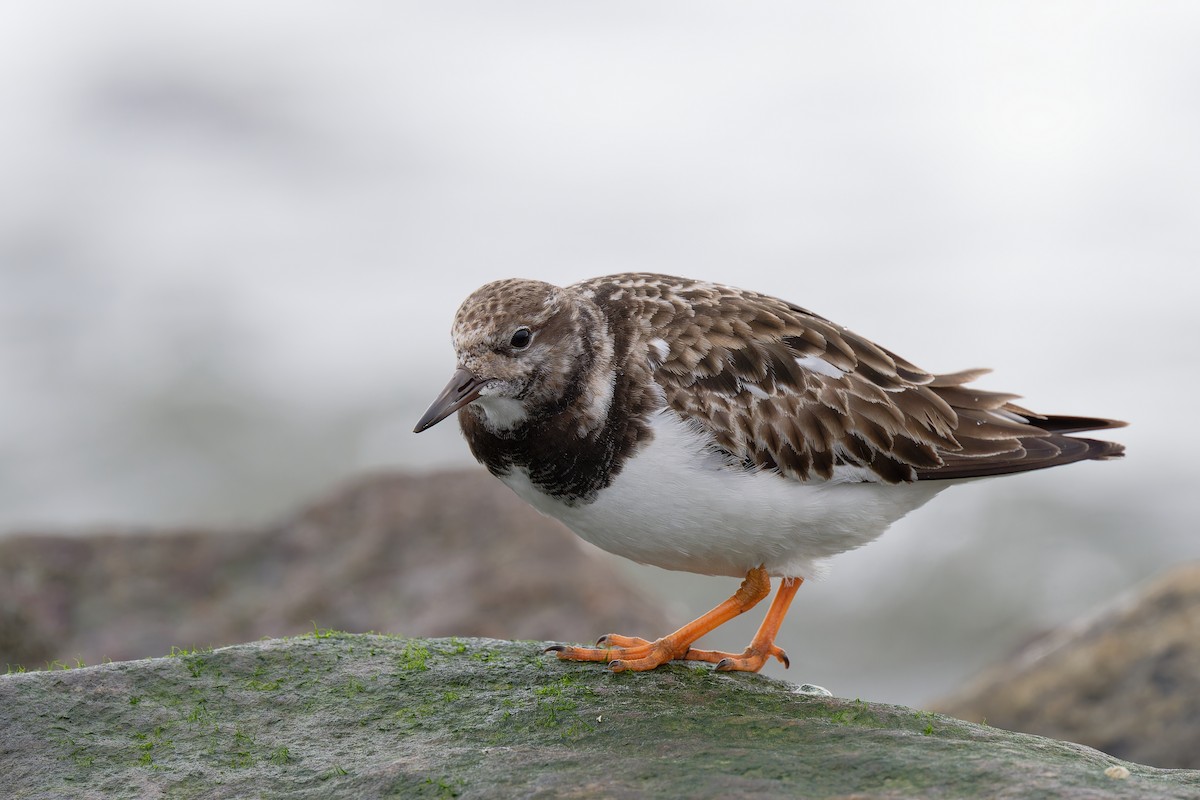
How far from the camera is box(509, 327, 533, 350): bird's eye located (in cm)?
518

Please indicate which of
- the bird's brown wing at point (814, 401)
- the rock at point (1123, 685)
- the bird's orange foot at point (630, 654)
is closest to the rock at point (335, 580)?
the rock at point (1123, 685)

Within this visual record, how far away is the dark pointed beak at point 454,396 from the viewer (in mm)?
4957

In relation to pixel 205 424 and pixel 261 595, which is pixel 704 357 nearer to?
pixel 261 595

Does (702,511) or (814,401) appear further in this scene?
(814,401)

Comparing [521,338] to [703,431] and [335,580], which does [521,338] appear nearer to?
[703,431]

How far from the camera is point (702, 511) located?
5117mm

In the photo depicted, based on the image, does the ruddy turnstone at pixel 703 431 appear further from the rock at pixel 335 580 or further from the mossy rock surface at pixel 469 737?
the rock at pixel 335 580

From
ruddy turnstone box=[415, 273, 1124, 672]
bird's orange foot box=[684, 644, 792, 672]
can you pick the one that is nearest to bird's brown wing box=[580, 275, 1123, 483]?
ruddy turnstone box=[415, 273, 1124, 672]

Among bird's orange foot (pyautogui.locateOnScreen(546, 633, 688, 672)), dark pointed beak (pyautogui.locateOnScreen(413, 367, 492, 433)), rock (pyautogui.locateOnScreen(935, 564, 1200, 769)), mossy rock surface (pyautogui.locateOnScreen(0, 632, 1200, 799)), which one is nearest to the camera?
mossy rock surface (pyautogui.locateOnScreen(0, 632, 1200, 799))

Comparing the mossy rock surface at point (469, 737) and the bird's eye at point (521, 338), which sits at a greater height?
the bird's eye at point (521, 338)

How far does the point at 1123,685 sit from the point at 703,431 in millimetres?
3965

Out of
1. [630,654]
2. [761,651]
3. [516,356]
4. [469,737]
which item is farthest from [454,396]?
[761,651]

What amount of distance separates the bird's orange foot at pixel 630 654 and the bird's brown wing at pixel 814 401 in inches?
37.0

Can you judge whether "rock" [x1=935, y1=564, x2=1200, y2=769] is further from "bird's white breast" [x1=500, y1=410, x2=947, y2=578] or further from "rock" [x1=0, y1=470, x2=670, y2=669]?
"bird's white breast" [x1=500, y1=410, x2=947, y2=578]
